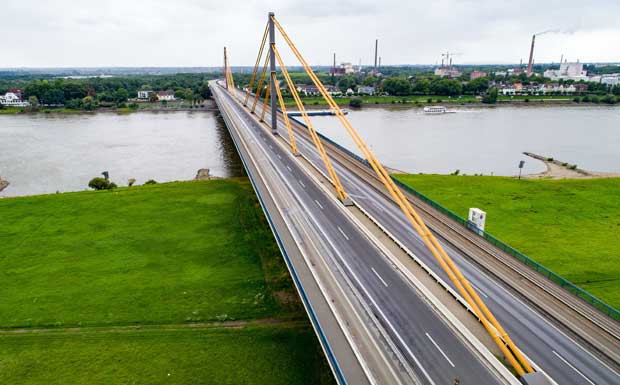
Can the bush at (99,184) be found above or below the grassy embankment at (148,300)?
above

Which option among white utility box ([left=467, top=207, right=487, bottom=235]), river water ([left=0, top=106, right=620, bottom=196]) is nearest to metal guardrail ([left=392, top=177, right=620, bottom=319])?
white utility box ([left=467, top=207, right=487, bottom=235])

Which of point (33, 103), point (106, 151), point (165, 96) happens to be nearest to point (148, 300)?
point (106, 151)

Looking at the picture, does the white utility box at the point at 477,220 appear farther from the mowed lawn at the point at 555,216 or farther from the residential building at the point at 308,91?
the residential building at the point at 308,91

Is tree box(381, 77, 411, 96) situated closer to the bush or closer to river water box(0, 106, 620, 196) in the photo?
river water box(0, 106, 620, 196)

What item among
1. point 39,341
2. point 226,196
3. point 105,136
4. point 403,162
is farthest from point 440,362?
point 105,136

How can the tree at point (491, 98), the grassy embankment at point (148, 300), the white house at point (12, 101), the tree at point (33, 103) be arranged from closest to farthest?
the grassy embankment at point (148, 300)
the tree at point (33, 103)
the white house at point (12, 101)
the tree at point (491, 98)

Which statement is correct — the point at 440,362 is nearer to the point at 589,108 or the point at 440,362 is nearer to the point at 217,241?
the point at 217,241

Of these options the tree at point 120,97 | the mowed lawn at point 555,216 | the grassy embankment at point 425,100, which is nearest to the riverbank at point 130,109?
the tree at point 120,97
